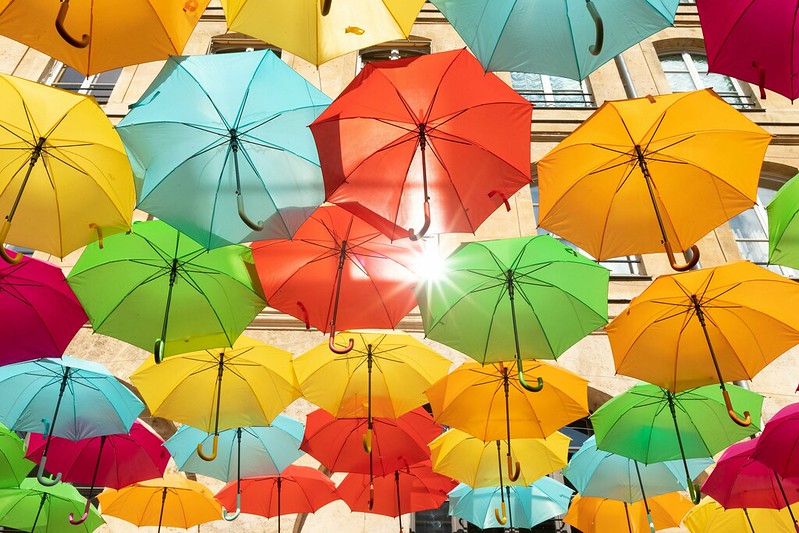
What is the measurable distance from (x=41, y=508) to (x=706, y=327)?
6.35m

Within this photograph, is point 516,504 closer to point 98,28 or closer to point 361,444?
point 361,444

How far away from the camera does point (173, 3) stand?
3.58 m

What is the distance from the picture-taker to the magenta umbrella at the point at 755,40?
344 cm

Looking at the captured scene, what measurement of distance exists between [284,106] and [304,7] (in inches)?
26.1

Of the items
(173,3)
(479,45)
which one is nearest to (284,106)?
(173,3)

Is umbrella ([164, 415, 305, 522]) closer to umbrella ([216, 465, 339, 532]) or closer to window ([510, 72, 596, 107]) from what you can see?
umbrella ([216, 465, 339, 532])

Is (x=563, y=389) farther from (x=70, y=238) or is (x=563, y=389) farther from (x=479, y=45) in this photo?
(x=70, y=238)

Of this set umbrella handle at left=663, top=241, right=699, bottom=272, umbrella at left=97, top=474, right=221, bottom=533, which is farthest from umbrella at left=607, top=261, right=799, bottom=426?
umbrella at left=97, top=474, right=221, bottom=533

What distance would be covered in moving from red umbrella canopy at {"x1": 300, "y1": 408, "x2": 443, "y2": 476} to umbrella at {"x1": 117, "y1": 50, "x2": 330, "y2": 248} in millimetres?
2333

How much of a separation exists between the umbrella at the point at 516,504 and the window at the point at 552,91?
710 centimetres

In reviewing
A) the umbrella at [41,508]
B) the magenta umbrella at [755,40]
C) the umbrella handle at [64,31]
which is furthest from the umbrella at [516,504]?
the umbrella handle at [64,31]

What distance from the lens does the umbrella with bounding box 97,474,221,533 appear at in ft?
19.2

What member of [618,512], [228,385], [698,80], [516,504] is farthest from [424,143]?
[698,80]

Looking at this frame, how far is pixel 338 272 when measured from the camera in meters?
4.83
